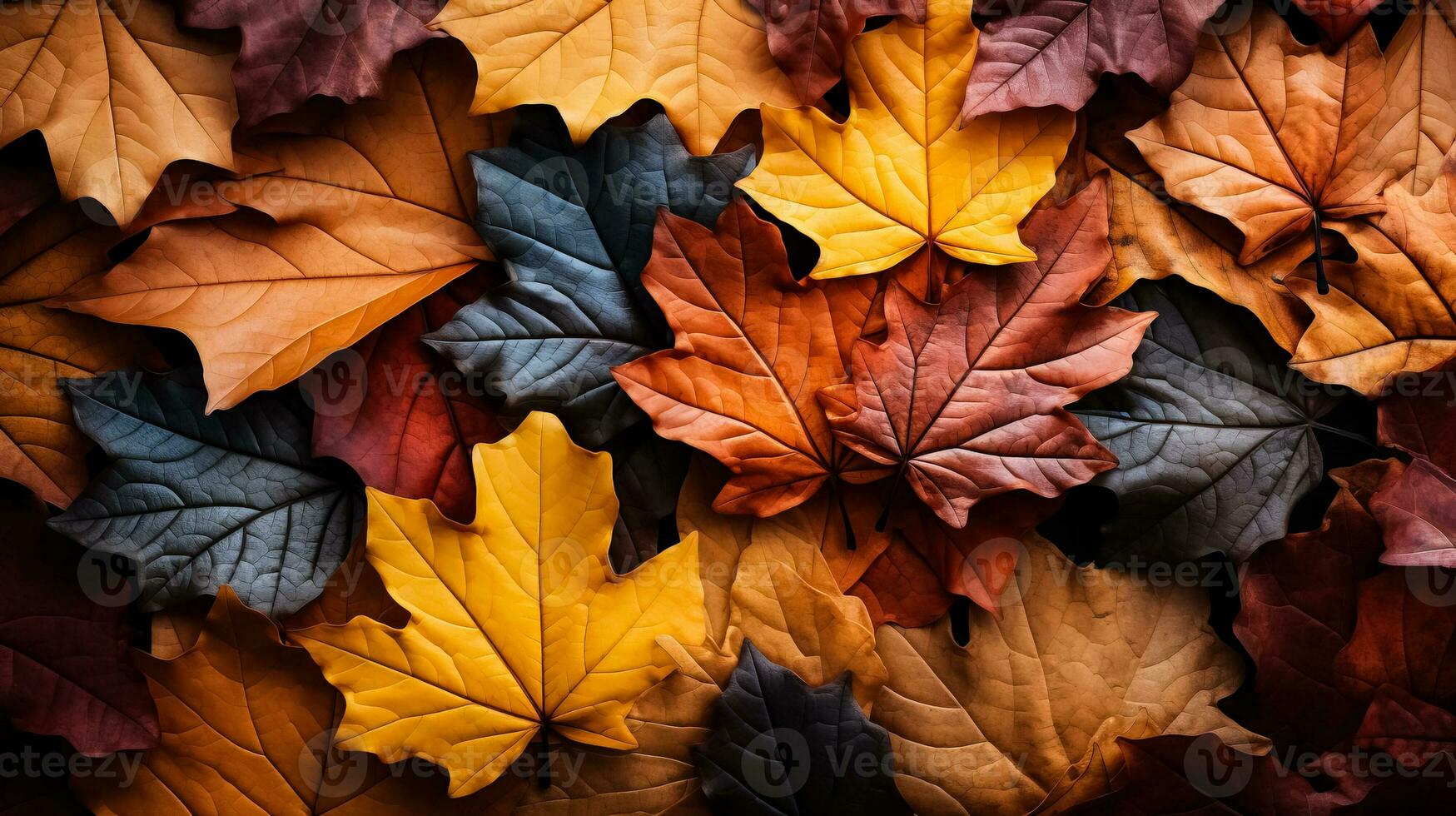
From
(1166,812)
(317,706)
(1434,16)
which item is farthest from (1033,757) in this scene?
(1434,16)

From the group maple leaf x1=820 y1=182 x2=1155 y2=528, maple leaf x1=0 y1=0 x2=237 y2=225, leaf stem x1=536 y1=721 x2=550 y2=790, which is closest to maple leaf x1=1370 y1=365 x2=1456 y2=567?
maple leaf x1=820 y1=182 x2=1155 y2=528

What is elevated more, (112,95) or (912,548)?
(112,95)

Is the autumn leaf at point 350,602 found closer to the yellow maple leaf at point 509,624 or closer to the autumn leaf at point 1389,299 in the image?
the yellow maple leaf at point 509,624

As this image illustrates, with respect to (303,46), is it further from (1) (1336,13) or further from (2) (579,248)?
(1) (1336,13)

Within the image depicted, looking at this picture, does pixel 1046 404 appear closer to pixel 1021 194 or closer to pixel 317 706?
pixel 1021 194

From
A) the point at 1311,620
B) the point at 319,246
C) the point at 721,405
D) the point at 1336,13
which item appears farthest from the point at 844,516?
the point at 1336,13

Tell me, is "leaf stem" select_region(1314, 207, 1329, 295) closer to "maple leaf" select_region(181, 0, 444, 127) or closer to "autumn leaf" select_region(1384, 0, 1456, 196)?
"autumn leaf" select_region(1384, 0, 1456, 196)
